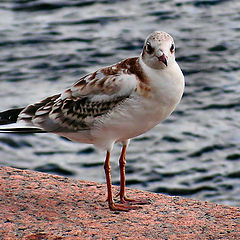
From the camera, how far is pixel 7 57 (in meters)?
14.3

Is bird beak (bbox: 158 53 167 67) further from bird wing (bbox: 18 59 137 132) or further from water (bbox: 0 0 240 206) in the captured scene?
water (bbox: 0 0 240 206)

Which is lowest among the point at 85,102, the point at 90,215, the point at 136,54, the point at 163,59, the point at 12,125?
the point at 136,54

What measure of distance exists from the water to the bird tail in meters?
3.79

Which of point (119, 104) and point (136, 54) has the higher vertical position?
point (119, 104)

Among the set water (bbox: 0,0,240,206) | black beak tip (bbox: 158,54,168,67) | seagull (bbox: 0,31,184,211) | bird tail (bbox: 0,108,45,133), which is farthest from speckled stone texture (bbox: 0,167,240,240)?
water (bbox: 0,0,240,206)

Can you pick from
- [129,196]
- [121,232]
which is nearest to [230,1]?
[129,196]

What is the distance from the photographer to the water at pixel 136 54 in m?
10.3

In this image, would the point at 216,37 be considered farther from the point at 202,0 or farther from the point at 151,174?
the point at 151,174

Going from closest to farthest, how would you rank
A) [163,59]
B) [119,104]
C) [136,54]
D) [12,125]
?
[163,59] < [119,104] < [12,125] < [136,54]

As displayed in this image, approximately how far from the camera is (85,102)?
19.5 ft

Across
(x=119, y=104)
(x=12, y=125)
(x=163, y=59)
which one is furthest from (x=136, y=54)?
(x=163, y=59)

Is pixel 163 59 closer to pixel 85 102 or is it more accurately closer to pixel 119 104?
pixel 119 104

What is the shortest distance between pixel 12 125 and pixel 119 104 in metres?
1.21

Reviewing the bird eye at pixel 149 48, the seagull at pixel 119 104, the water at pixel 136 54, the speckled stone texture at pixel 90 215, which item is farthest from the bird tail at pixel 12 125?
the water at pixel 136 54
